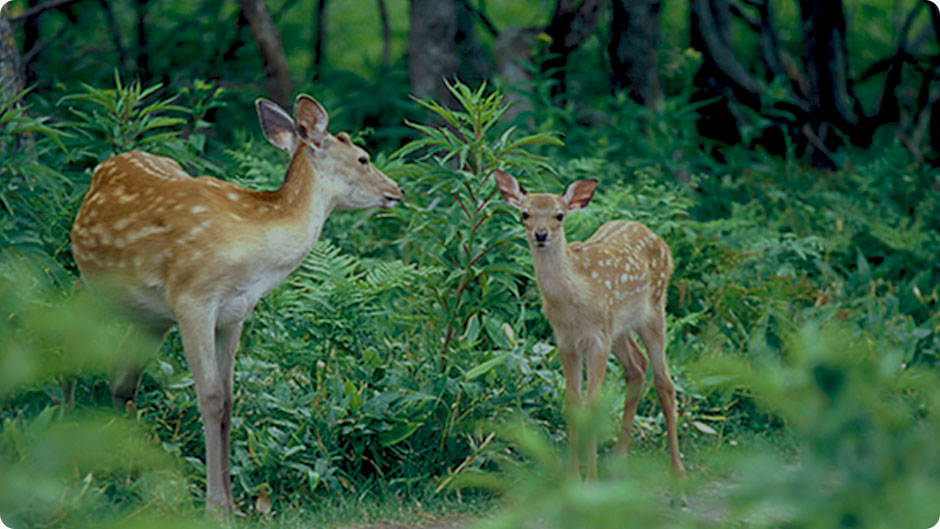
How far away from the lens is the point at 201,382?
16.3 ft

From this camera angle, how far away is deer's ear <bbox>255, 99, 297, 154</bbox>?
17.4 feet

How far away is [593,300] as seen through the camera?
555cm

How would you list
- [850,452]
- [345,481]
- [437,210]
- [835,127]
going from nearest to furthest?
1. [850,452]
2. [345,481]
3. [437,210]
4. [835,127]

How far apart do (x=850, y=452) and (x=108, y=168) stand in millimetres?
4301

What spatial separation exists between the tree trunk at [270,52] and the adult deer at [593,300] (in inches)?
230

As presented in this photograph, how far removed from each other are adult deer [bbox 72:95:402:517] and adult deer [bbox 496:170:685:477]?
27.2 inches

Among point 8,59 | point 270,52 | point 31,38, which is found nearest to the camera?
point 8,59

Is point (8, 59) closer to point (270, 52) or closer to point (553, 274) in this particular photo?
point (553, 274)

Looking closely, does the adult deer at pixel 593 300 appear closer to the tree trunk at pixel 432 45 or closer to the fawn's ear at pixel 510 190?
the fawn's ear at pixel 510 190

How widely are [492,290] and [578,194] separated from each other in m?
0.85

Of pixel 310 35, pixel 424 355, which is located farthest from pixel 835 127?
pixel 424 355

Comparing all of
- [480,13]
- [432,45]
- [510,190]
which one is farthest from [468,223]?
[480,13]

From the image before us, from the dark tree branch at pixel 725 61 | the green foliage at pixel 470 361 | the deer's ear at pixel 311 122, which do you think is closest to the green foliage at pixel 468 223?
the green foliage at pixel 470 361

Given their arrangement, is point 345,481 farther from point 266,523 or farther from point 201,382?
point 201,382
